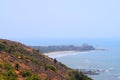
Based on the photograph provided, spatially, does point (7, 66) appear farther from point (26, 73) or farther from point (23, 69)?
point (26, 73)

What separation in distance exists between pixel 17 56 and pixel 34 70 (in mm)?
3741

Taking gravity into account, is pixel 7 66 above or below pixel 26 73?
above

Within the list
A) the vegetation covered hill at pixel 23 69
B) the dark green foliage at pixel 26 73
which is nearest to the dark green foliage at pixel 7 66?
the vegetation covered hill at pixel 23 69

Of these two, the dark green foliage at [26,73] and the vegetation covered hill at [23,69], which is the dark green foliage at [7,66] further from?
the dark green foliage at [26,73]

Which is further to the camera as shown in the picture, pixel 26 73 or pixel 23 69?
pixel 23 69

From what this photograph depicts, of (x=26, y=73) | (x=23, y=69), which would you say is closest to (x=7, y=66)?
(x=23, y=69)

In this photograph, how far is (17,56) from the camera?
28625 millimetres

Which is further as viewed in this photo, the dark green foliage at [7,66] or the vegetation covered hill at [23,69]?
the dark green foliage at [7,66]

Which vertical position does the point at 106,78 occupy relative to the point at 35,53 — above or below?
below

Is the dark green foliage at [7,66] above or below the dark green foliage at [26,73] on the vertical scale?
above

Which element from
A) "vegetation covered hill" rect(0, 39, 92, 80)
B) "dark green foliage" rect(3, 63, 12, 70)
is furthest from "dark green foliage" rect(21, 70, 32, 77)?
"dark green foliage" rect(3, 63, 12, 70)

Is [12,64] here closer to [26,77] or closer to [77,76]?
[26,77]

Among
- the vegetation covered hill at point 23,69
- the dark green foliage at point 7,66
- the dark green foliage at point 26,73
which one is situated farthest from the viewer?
the dark green foliage at point 7,66

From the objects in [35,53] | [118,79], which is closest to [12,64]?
[35,53]
